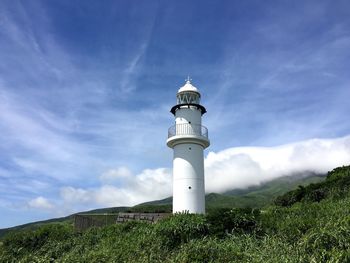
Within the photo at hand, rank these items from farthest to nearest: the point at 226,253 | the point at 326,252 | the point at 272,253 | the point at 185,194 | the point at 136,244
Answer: the point at 185,194 → the point at 136,244 → the point at 226,253 → the point at 272,253 → the point at 326,252

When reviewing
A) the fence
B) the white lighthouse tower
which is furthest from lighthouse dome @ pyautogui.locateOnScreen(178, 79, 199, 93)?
the fence

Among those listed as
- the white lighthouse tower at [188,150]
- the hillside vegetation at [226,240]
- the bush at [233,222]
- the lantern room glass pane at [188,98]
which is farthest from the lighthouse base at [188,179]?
the bush at [233,222]

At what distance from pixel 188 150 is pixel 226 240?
9.35 meters

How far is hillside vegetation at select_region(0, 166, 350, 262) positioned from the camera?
7574 millimetres

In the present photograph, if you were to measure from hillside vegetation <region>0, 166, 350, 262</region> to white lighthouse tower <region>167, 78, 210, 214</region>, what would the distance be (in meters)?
4.33

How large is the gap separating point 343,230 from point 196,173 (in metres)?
11.4

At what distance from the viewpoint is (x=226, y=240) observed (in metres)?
10.1

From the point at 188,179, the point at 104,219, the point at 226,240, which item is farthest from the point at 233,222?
the point at 104,219

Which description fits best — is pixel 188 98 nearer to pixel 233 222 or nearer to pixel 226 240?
pixel 233 222

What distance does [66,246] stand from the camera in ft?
Answer: 41.9

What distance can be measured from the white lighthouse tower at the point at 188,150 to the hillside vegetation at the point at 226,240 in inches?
170

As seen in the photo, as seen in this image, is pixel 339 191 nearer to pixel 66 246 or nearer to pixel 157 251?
pixel 157 251

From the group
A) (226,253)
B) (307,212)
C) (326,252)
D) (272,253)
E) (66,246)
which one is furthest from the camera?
(66,246)

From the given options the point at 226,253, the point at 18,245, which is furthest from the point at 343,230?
the point at 18,245
